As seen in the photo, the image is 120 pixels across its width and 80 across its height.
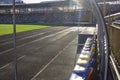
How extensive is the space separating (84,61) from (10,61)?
9076mm

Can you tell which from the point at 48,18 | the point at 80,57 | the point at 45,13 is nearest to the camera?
the point at 80,57

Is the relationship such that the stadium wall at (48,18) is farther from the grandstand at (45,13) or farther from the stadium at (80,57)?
the stadium at (80,57)

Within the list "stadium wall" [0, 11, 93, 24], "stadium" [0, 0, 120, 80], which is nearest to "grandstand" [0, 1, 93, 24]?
"stadium wall" [0, 11, 93, 24]

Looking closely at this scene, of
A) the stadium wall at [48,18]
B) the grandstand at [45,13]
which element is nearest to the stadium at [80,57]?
the grandstand at [45,13]

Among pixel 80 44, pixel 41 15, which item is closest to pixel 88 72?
pixel 80 44

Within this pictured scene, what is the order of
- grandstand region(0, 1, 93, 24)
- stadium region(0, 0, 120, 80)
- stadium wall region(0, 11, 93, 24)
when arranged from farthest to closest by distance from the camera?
stadium wall region(0, 11, 93, 24), grandstand region(0, 1, 93, 24), stadium region(0, 0, 120, 80)

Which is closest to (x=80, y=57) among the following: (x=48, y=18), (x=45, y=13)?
(x=48, y=18)

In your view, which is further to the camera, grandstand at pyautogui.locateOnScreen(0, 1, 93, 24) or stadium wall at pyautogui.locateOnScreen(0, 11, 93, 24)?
stadium wall at pyautogui.locateOnScreen(0, 11, 93, 24)

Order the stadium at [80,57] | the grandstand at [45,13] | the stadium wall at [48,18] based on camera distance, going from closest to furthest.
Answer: the stadium at [80,57], the grandstand at [45,13], the stadium wall at [48,18]

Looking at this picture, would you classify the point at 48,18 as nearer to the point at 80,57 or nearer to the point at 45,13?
the point at 45,13

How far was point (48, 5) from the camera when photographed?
86.1 m

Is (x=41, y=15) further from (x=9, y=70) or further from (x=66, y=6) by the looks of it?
(x=9, y=70)

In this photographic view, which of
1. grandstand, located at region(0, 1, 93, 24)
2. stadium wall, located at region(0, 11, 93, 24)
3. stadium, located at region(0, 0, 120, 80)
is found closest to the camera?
stadium, located at region(0, 0, 120, 80)

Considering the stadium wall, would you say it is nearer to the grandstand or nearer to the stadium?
the grandstand
